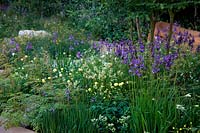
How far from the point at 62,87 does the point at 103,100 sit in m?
0.53

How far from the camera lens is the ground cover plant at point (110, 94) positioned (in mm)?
3531

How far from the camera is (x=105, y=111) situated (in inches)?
149

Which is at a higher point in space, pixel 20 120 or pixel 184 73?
pixel 184 73

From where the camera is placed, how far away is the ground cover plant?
3531mm

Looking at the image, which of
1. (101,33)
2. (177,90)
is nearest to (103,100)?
(177,90)

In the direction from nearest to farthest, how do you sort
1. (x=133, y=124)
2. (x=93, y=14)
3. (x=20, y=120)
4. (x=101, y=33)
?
1. (x=133, y=124)
2. (x=20, y=120)
3. (x=101, y=33)
4. (x=93, y=14)

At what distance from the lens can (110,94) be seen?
407 centimetres

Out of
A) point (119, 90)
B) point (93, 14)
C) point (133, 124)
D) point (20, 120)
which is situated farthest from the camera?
point (93, 14)

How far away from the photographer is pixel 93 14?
34.4 ft

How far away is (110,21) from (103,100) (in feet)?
19.9

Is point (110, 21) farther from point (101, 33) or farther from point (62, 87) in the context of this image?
point (62, 87)

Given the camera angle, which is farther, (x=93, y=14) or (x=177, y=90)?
(x=93, y=14)

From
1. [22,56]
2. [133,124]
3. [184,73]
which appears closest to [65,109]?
[133,124]

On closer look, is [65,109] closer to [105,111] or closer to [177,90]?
[105,111]
